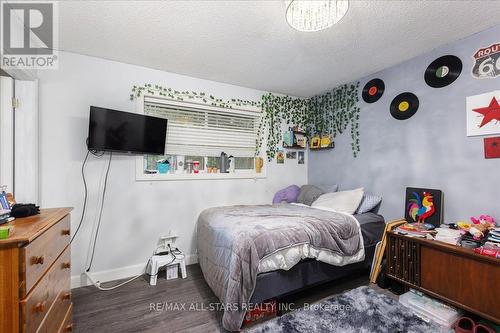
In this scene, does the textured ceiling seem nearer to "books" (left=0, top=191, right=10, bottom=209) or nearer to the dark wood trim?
"books" (left=0, top=191, right=10, bottom=209)

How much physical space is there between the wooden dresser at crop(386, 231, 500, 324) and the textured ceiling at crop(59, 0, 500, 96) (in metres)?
1.91

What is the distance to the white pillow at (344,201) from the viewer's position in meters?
2.67

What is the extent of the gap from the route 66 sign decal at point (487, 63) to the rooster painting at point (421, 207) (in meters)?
1.20

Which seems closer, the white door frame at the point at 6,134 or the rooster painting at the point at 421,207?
the white door frame at the point at 6,134

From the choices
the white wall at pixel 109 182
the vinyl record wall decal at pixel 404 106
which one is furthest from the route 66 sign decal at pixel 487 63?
the white wall at pixel 109 182

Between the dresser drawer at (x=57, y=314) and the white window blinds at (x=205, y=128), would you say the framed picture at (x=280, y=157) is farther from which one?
the dresser drawer at (x=57, y=314)

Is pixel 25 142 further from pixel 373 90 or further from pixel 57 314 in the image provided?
pixel 373 90

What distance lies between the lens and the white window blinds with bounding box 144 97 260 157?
288 centimetres

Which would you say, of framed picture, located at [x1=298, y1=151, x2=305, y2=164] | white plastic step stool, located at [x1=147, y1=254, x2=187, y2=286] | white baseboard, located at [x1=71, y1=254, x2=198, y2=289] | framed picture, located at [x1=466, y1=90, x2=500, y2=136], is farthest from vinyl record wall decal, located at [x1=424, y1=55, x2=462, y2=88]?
white baseboard, located at [x1=71, y1=254, x2=198, y2=289]

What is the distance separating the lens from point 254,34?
2014 millimetres

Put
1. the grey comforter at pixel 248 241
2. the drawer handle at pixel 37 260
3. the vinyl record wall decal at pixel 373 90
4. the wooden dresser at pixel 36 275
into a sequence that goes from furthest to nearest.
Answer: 1. the vinyl record wall decal at pixel 373 90
2. the grey comforter at pixel 248 241
3. the drawer handle at pixel 37 260
4. the wooden dresser at pixel 36 275

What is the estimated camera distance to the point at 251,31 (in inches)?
77.5

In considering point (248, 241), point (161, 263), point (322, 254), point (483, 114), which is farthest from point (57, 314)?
point (483, 114)

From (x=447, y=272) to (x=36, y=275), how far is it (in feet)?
9.18
